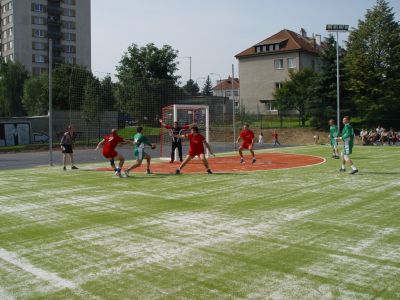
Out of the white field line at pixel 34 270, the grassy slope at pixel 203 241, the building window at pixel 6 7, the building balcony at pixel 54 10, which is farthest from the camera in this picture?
the building balcony at pixel 54 10

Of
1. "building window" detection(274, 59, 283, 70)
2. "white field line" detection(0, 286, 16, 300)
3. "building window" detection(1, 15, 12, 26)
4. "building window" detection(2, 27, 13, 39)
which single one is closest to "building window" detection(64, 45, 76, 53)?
"building window" detection(2, 27, 13, 39)

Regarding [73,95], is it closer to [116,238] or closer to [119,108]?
[119,108]

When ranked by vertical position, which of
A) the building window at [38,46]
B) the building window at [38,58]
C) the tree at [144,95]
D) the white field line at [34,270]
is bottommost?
the white field line at [34,270]

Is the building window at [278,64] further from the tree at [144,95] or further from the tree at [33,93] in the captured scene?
the tree at [33,93]

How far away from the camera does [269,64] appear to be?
64.4 metres

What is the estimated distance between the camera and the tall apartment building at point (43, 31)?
3231 inches

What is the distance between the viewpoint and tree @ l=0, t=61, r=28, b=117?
69.0 m

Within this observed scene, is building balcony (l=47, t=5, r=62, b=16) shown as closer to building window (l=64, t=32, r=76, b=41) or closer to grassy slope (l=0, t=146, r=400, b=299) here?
building window (l=64, t=32, r=76, b=41)

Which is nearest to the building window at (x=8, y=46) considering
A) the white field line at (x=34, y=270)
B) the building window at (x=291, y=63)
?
the building window at (x=291, y=63)

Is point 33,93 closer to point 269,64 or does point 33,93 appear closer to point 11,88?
point 11,88

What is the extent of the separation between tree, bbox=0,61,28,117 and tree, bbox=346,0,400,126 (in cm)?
4904

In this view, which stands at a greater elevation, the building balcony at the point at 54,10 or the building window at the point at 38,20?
the building balcony at the point at 54,10

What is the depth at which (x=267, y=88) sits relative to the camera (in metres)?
64.6

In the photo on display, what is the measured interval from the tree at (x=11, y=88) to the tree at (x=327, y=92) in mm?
Answer: 45952
